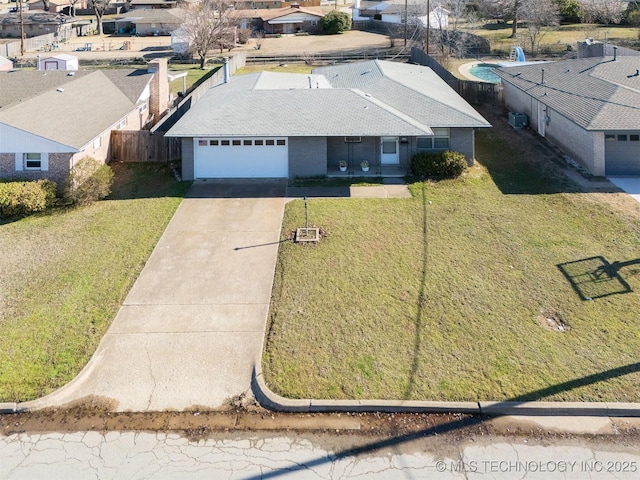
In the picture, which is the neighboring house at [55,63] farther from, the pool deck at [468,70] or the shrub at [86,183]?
the pool deck at [468,70]

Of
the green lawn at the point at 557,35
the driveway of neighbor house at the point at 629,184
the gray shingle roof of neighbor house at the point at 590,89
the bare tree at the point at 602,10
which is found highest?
the bare tree at the point at 602,10

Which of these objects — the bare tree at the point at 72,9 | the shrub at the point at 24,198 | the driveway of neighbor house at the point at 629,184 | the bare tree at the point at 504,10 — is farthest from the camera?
the bare tree at the point at 72,9

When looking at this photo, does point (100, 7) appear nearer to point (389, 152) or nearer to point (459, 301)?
point (389, 152)

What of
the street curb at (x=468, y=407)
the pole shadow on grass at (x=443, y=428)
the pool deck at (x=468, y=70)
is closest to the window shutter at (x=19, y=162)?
the street curb at (x=468, y=407)

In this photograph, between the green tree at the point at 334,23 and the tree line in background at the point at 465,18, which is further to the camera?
the green tree at the point at 334,23

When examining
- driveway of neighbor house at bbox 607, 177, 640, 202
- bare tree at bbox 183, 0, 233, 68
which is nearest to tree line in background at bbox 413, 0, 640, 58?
bare tree at bbox 183, 0, 233, 68

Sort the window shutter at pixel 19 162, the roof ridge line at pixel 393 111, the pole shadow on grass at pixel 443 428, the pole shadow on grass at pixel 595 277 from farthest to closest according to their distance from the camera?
the roof ridge line at pixel 393 111 → the window shutter at pixel 19 162 → the pole shadow on grass at pixel 595 277 → the pole shadow on grass at pixel 443 428

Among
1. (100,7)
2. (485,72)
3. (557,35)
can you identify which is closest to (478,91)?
(485,72)

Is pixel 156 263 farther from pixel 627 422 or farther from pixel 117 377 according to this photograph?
pixel 627 422
